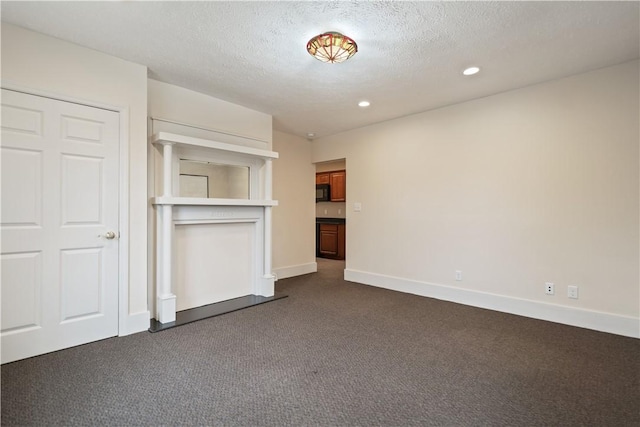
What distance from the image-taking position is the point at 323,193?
296 inches

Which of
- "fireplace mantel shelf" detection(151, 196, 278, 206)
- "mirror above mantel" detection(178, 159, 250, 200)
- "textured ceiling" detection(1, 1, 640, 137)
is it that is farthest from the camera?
"mirror above mantel" detection(178, 159, 250, 200)

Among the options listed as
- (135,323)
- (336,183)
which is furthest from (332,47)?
(336,183)

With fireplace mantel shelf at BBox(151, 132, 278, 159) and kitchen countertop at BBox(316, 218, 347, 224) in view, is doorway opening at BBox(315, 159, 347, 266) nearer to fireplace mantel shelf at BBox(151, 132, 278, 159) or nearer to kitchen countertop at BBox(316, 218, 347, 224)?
kitchen countertop at BBox(316, 218, 347, 224)

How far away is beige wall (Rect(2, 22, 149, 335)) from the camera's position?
2.30 meters

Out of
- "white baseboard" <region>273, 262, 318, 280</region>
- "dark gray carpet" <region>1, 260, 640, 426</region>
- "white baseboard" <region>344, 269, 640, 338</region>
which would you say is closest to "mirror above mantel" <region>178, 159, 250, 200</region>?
"dark gray carpet" <region>1, 260, 640, 426</region>

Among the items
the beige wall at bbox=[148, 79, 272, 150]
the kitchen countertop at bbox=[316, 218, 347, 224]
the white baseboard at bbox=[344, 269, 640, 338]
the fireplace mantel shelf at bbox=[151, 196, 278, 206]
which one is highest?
the beige wall at bbox=[148, 79, 272, 150]

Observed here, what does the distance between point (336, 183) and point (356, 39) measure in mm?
4995

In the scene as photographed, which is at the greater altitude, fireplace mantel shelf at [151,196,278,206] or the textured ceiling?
the textured ceiling

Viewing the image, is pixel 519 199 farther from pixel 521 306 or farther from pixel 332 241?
pixel 332 241

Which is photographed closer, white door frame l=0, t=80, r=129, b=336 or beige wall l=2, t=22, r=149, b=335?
beige wall l=2, t=22, r=149, b=335

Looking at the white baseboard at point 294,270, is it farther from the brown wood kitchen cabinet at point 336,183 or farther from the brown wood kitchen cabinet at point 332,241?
the brown wood kitchen cabinet at point 336,183

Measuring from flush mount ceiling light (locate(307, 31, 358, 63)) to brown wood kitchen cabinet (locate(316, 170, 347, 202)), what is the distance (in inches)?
185

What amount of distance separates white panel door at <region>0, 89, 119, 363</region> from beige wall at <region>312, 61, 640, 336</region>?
135 inches

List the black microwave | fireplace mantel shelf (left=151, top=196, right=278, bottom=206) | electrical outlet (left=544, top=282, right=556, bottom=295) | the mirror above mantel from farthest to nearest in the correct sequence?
1. the black microwave
2. the mirror above mantel
3. electrical outlet (left=544, top=282, right=556, bottom=295)
4. fireplace mantel shelf (left=151, top=196, right=278, bottom=206)
